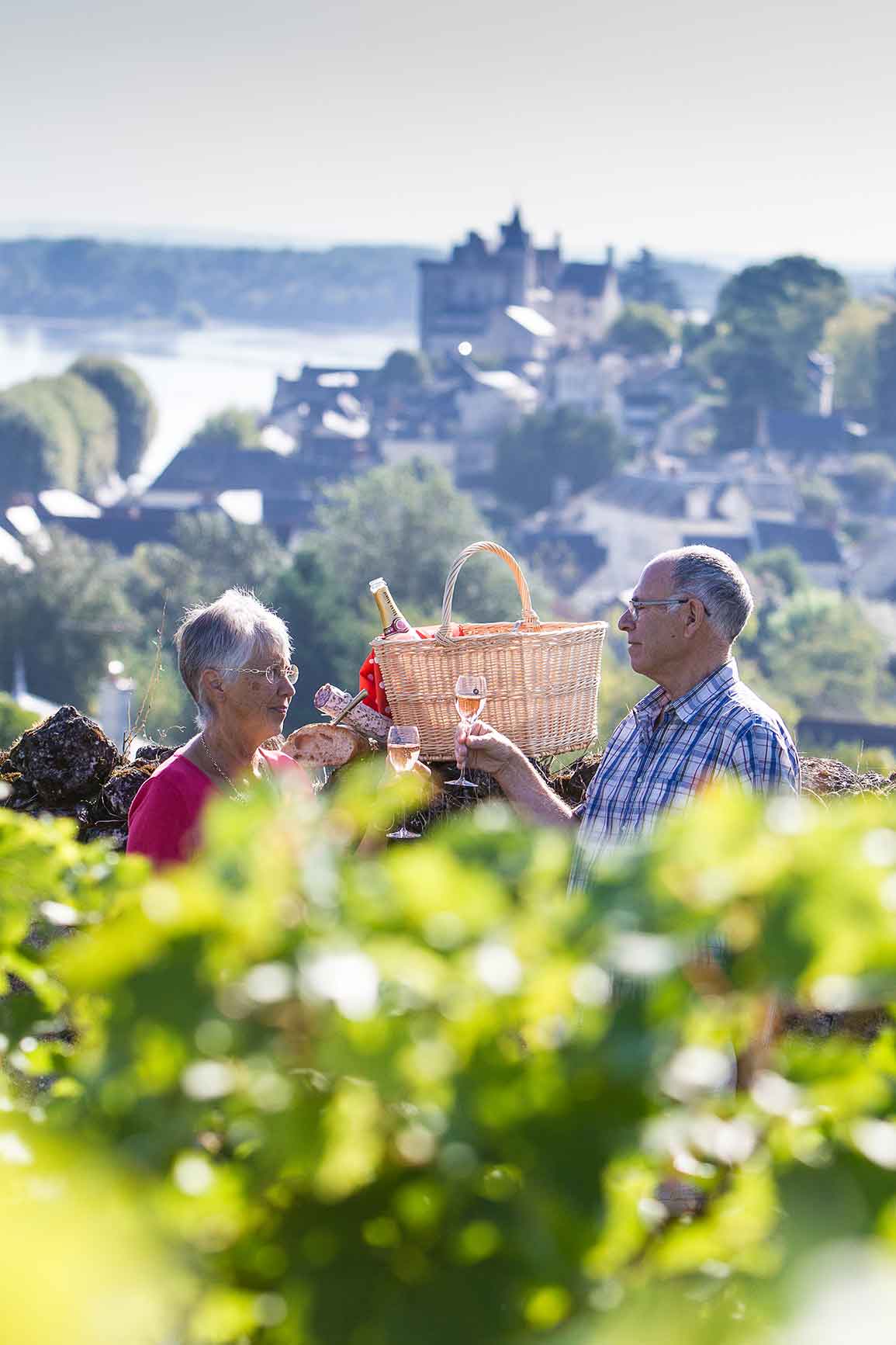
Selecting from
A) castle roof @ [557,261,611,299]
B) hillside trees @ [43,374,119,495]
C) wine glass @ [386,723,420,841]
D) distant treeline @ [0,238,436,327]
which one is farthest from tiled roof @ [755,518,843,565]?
distant treeline @ [0,238,436,327]

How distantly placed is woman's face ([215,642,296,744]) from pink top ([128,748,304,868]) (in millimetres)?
121

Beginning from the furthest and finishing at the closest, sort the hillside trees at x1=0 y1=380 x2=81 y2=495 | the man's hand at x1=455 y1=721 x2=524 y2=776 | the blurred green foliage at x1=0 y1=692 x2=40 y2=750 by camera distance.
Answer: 1. the hillside trees at x1=0 y1=380 x2=81 y2=495
2. the blurred green foliage at x1=0 y1=692 x2=40 y2=750
3. the man's hand at x1=455 y1=721 x2=524 y2=776

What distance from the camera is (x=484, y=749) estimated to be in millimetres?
2715

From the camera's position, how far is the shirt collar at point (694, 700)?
255 cm

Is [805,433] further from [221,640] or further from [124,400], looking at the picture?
[221,640]

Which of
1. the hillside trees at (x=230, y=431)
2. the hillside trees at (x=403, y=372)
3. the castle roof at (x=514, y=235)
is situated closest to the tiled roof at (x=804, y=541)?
the hillside trees at (x=403, y=372)

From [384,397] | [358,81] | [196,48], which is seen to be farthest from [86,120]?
[384,397]

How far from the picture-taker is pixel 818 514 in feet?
223

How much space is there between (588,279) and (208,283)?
7513cm

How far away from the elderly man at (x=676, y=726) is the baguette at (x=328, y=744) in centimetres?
49

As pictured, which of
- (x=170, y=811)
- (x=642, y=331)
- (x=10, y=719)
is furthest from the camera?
(x=642, y=331)

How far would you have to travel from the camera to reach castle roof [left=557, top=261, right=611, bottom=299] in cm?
9275

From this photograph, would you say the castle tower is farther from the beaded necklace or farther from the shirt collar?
the beaded necklace

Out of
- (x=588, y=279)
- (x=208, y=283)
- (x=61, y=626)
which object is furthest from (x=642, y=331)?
(x=208, y=283)
